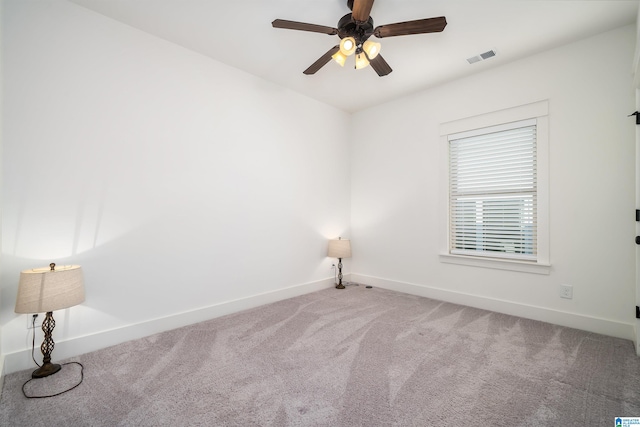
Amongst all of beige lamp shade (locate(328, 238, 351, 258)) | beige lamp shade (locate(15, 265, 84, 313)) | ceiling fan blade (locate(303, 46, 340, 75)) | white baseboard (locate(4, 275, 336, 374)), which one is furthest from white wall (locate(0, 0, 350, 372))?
ceiling fan blade (locate(303, 46, 340, 75))

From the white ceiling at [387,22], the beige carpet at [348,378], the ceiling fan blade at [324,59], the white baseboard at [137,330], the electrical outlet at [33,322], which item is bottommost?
the beige carpet at [348,378]

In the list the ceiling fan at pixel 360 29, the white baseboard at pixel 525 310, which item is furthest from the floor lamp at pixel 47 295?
the white baseboard at pixel 525 310

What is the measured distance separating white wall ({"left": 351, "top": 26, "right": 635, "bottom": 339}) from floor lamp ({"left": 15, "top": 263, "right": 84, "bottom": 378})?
3559mm

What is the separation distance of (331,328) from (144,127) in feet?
8.40

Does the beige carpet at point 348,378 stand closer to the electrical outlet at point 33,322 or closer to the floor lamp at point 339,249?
the electrical outlet at point 33,322

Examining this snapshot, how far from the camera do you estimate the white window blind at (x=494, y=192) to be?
3.09 m

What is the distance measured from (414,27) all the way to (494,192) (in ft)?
6.88

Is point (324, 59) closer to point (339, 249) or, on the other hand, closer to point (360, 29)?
point (360, 29)

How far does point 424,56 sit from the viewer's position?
119 inches

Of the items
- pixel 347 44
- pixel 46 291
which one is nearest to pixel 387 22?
pixel 347 44

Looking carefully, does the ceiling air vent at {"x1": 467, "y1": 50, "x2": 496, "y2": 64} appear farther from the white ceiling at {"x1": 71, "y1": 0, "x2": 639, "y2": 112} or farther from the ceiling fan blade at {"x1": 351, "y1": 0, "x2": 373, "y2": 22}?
the ceiling fan blade at {"x1": 351, "y1": 0, "x2": 373, "y2": 22}

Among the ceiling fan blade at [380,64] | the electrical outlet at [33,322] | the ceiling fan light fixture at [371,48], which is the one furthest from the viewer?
the ceiling fan blade at [380,64]

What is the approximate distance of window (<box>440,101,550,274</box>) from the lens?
2.98m

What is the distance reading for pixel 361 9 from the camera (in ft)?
6.41
